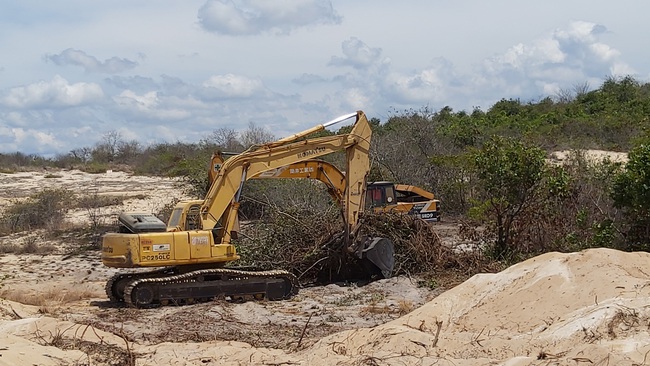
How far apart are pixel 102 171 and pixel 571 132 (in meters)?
26.4

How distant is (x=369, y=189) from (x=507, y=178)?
20.7 feet

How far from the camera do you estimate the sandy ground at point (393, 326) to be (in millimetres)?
7809

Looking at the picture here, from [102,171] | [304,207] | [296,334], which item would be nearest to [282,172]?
[304,207]

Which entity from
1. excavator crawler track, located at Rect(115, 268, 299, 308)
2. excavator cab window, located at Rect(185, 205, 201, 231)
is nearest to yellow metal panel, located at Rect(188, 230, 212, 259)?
excavator crawler track, located at Rect(115, 268, 299, 308)

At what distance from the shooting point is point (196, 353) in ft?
31.8

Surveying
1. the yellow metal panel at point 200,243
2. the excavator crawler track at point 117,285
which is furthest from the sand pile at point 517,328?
the excavator crawler track at point 117,285

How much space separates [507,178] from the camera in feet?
52.9

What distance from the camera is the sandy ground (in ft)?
25.6

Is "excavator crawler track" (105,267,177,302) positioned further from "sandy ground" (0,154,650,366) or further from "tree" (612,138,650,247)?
"tree" (612,138,650,247)

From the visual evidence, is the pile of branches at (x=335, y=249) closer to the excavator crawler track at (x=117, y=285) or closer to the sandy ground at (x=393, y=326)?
the sandy ground at (x=393, y=326)

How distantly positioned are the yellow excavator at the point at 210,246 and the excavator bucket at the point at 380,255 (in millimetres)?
19

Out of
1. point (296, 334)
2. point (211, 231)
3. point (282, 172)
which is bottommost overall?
point (296, 334)

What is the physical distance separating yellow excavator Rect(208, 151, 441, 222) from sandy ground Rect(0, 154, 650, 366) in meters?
2.32

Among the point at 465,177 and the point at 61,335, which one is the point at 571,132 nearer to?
the point at 465,177
